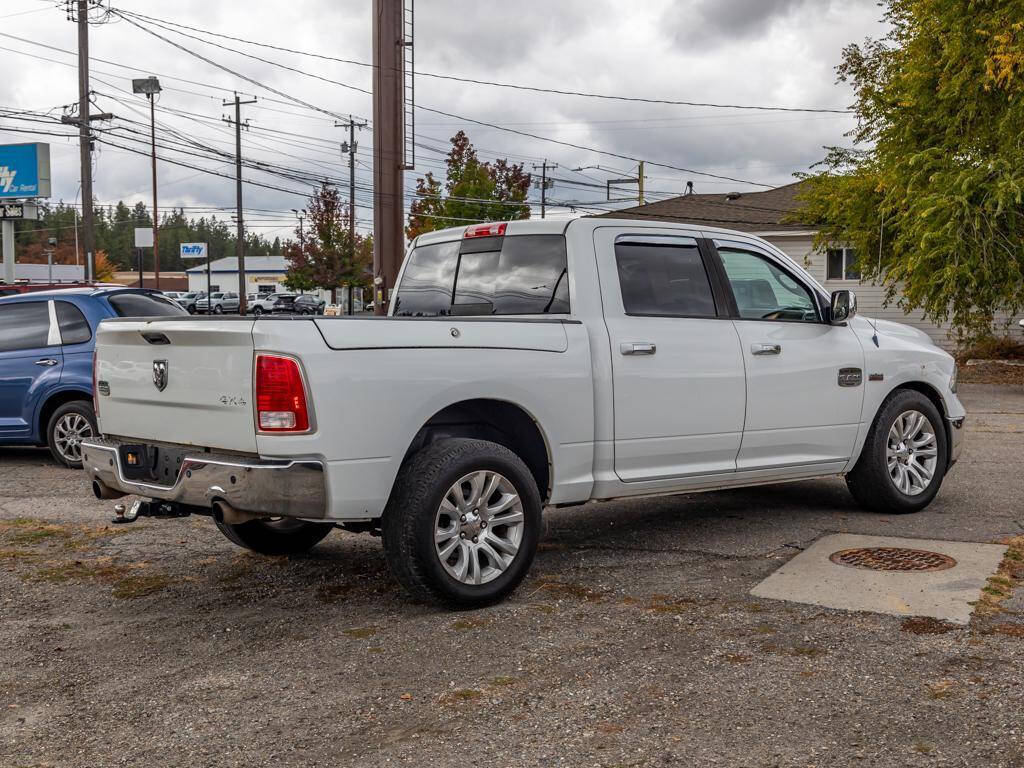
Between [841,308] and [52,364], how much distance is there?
23.8ft

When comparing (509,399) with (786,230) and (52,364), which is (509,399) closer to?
(52,364)

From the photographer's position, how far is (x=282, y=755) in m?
3.69

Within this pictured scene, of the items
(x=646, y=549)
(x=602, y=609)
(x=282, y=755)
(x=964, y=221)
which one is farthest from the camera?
(x=964, y=221)

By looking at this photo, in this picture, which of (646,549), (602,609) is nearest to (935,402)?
(646,549)

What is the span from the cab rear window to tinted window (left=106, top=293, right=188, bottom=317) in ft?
14.8

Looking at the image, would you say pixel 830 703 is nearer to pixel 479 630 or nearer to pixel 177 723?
pixel 479 630

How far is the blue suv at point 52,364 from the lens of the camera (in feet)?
34.2

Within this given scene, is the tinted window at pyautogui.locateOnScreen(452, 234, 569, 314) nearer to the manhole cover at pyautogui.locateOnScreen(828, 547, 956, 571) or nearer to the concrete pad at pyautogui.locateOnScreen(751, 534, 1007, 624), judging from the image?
the concrete pad at pyautogui.locateOnScreen(751, 534, 1007, 624)

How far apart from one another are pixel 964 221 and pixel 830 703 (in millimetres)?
17655

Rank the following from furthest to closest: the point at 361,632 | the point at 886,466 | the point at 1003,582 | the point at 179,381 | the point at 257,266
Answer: the point at 257,266 < the point at 886,466 < the point at 1003,582 < the point at 179,381 < the point at 361,632

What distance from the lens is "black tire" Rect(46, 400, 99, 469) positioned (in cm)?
Result: 1043

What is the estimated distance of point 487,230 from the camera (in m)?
6.53

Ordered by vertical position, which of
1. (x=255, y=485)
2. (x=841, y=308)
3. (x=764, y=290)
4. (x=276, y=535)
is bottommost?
(x=276, y=535)

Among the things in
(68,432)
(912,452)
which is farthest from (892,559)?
(68,432)
